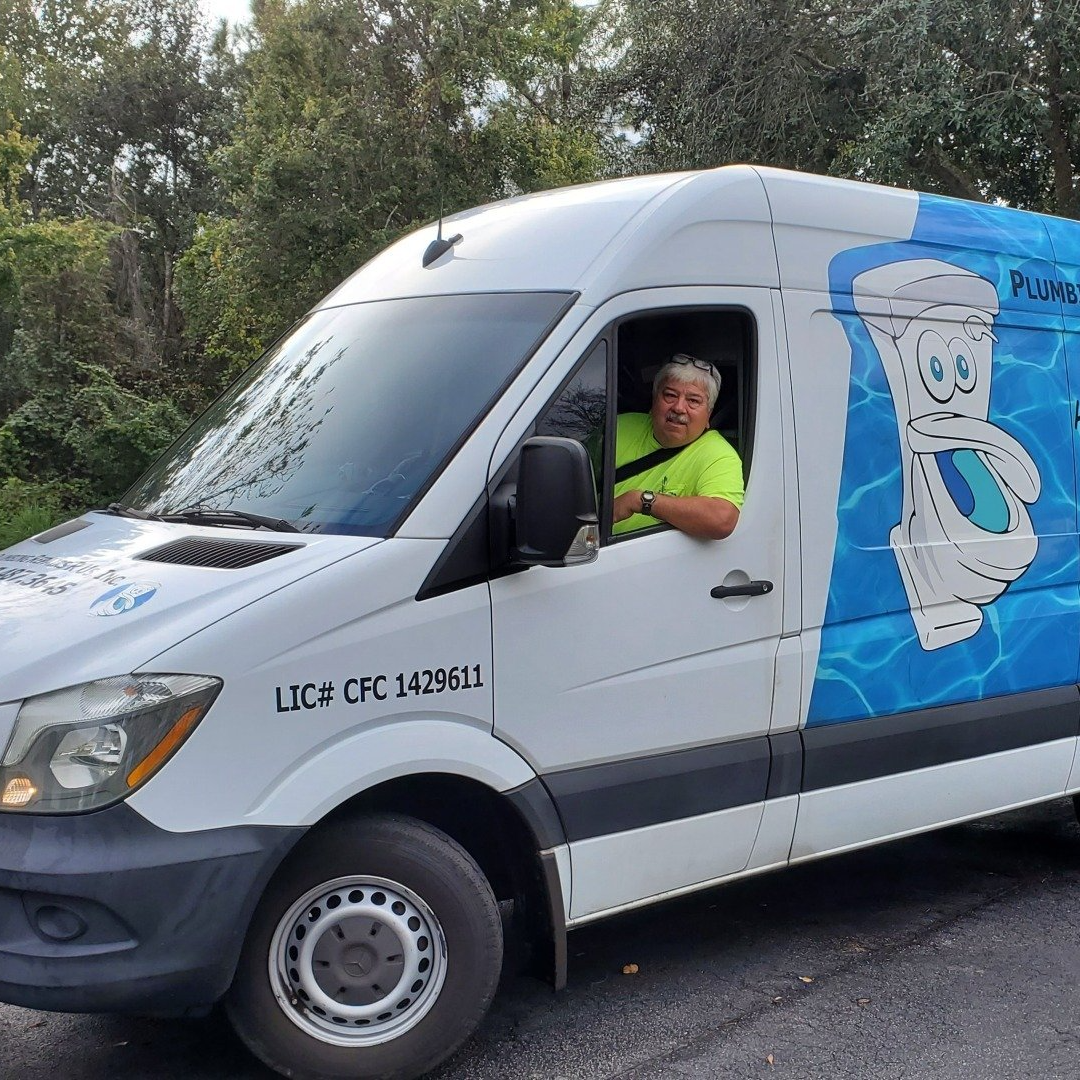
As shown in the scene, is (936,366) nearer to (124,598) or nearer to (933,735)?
(933,735)

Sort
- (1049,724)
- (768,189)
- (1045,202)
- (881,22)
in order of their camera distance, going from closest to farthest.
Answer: (768,189) → (1049,724) → (881,22) → (1045,202)

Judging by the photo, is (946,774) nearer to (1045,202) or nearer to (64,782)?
(64,782)

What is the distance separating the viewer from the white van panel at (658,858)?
12.1 feet

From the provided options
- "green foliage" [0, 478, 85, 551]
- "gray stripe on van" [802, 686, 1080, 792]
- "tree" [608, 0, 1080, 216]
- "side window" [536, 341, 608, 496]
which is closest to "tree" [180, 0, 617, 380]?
"tree" [608, 0, 1080, 216]

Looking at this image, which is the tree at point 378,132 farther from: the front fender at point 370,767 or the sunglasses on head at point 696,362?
the front fender at point 370,767

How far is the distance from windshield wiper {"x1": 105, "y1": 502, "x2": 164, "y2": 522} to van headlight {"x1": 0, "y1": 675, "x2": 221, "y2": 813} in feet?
3.36

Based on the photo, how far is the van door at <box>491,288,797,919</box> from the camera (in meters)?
3.56

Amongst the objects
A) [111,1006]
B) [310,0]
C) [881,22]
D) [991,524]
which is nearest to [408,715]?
[111,1006]

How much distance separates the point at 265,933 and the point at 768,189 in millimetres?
2685

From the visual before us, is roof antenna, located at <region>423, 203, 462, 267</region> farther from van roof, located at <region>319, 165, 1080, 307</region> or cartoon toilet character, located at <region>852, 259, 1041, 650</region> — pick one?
cartoon toilet character, located at <region>852, 259, 1041, 650</region>

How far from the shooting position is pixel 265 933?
10.5ft

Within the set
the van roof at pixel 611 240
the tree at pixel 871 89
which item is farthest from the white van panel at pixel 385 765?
the tree at pixel 871 89

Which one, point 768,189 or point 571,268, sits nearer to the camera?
point 571,268

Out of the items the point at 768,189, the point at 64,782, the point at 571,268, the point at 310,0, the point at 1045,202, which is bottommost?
the point at 64,782
